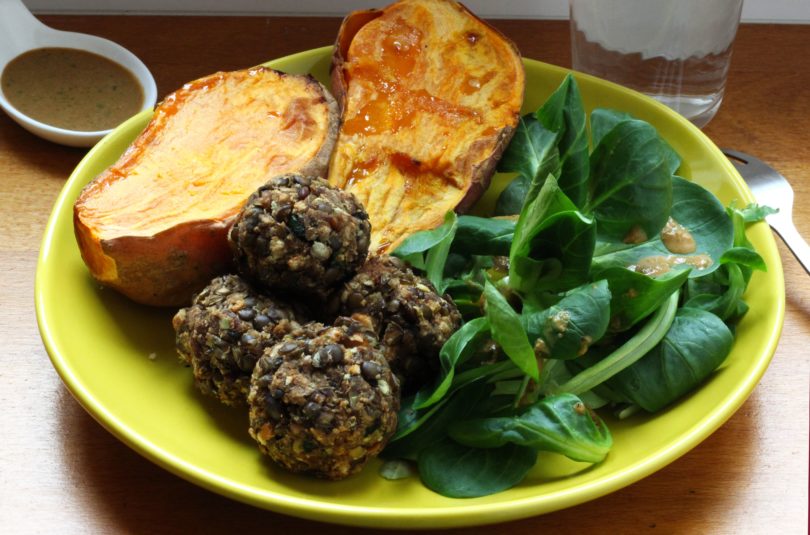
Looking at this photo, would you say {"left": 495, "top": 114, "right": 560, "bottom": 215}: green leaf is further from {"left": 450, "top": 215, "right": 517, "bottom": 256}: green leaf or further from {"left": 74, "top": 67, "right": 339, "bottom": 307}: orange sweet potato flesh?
{"left": 74, "top": 67, "right": 339, "bottom": 307}: orange sweet potato flesh

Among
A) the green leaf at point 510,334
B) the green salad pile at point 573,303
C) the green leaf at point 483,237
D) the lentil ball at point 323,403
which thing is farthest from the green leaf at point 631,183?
the lentil ball at point 323,403

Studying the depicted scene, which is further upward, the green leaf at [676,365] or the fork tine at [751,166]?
the green leaf at [676,365]

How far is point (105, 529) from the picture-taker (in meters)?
1.16

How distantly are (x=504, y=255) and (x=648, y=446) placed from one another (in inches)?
12.9

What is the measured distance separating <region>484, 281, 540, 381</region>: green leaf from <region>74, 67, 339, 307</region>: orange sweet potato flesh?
379 mm

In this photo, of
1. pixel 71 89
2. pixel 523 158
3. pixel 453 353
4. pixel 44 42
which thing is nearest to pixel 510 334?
pixel 453 353

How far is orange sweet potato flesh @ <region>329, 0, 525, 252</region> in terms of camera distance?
4.72 ft

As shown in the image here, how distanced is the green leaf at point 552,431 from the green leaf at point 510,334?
0.14 feet

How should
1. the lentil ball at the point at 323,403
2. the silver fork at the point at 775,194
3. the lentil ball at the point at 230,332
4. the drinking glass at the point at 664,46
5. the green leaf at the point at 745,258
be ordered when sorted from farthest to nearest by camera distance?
the drinking glass at the point at 664,46, the silver fork at the point at 775,194, the green leaf at the point at 745,258, the lentil ball at the point at 230,332, the lentil ball at the point at 323,403

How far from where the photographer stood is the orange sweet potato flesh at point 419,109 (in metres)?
1.44

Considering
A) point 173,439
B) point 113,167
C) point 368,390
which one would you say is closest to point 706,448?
point 368,390

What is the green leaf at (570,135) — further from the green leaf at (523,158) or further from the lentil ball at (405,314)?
the lentil ball at (405,314)

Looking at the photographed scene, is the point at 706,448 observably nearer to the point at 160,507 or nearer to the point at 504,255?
the point at 504,255

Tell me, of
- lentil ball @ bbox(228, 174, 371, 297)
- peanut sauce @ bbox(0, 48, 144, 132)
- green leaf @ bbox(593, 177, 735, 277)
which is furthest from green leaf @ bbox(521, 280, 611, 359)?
peanut sauce @ bbox(0, 48, 144, 132)
